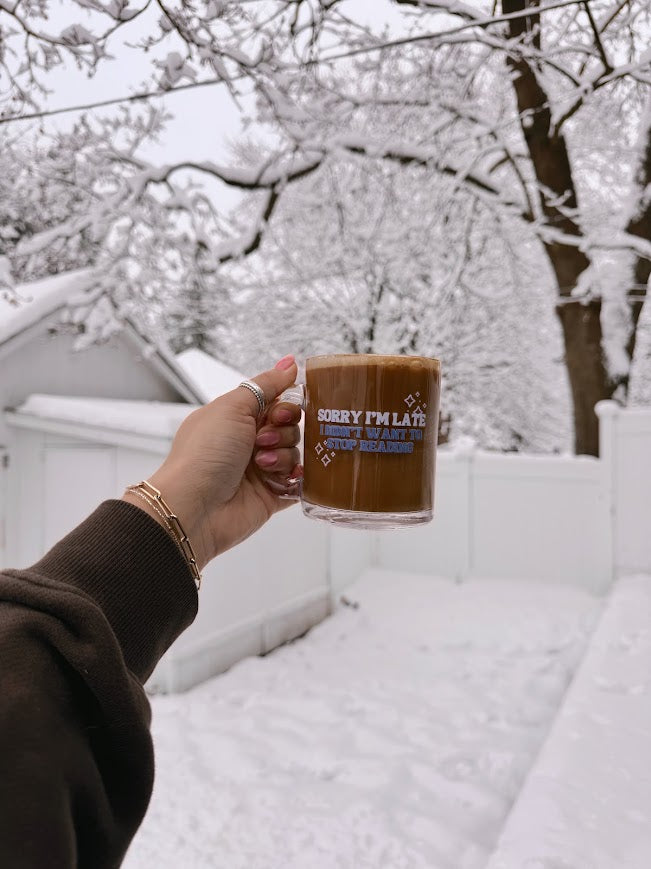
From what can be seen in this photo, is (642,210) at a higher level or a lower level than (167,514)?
higher

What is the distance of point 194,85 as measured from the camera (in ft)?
8.80

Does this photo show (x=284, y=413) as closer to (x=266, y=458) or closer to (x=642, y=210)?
(x=266, y=458)

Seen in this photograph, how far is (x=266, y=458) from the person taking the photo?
1594mm

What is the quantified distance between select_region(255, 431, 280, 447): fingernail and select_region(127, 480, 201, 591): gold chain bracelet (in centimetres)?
35

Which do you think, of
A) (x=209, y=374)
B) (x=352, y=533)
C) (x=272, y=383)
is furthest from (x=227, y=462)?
(x=209, y=374)

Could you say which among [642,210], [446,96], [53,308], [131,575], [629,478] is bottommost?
[629,478]

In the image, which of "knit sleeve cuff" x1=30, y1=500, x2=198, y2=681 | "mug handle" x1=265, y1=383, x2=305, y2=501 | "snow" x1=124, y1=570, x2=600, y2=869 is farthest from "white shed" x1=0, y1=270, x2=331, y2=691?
"knit sleeve cuff" x1=30, y1=500, x2=198, y2=681

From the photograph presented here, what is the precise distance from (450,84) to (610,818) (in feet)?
16.7

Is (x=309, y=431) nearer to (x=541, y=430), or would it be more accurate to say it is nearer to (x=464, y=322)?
(x=464, y=322)

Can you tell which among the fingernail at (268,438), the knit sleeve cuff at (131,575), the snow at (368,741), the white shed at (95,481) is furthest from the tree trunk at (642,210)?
the knit sleeve cuff at (131,575)

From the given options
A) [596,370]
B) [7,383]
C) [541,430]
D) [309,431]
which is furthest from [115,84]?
[541,430]

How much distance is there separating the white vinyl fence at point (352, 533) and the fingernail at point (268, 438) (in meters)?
3.41

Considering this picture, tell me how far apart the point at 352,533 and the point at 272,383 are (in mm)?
5949

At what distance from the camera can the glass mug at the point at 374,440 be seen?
1.35 meters
